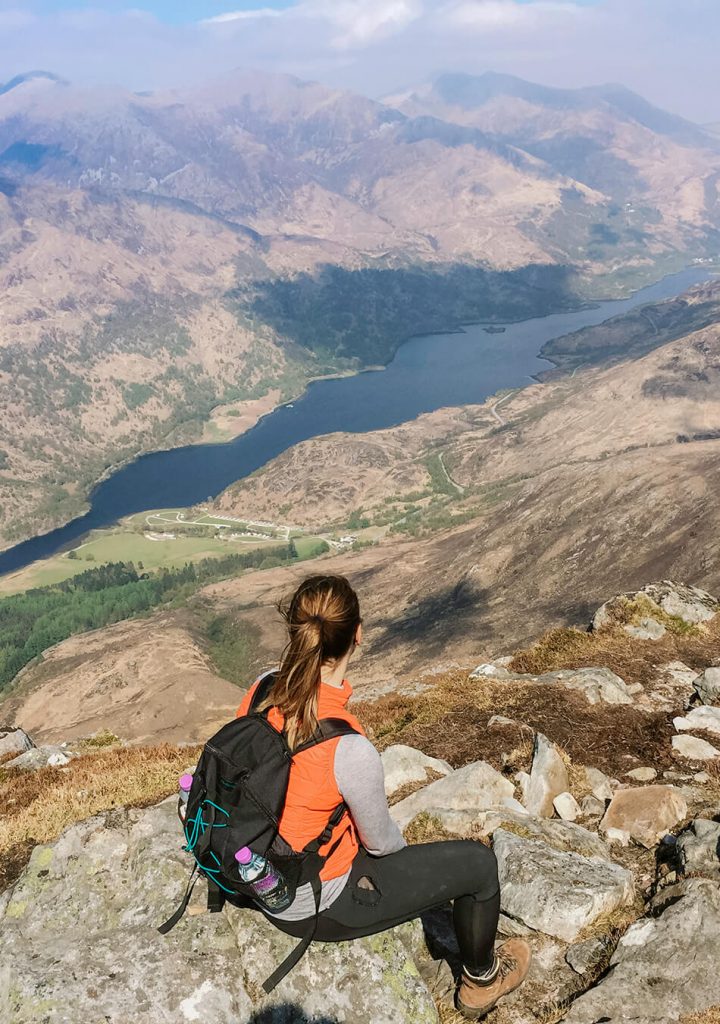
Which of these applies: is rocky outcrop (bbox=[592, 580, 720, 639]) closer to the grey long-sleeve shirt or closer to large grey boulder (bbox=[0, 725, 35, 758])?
the grey long-sleeve shirt

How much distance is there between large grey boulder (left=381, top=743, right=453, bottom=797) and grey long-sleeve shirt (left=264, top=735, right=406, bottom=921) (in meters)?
6.39

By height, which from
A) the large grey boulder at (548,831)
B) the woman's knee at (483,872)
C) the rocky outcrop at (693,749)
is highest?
the woman's knee at (483,872)

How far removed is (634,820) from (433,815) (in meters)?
3.49

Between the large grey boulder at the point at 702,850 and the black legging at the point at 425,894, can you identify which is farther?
the large grey boulder at the point at 702,850

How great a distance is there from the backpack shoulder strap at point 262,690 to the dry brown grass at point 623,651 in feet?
49.7

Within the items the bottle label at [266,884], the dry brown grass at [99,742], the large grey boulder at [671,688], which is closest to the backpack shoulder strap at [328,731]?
the bottle label at [266,884]

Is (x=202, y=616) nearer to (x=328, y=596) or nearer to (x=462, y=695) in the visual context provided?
(x=462, y=695)

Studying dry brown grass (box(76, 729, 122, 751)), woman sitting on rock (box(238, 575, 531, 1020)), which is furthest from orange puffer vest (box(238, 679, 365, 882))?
dry brown grass (box(76, 729, 122, 751))

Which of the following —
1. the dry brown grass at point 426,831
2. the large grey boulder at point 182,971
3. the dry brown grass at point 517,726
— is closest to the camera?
the large grey boulder at point 182,971

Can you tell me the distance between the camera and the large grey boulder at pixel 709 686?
17750 mm

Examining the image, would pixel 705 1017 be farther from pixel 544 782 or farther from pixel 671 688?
pixel 671 688

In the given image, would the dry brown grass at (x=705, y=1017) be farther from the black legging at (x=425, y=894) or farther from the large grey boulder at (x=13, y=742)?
the large grey boulder at (x=13, y=742)

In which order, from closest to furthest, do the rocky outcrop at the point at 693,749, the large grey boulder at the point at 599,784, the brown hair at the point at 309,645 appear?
the brown hair at the point at 309,645 < the large grey boulder at the point at 599,784 < the rocky outcrop at the point at 693,749

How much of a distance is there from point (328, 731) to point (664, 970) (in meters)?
5.21
